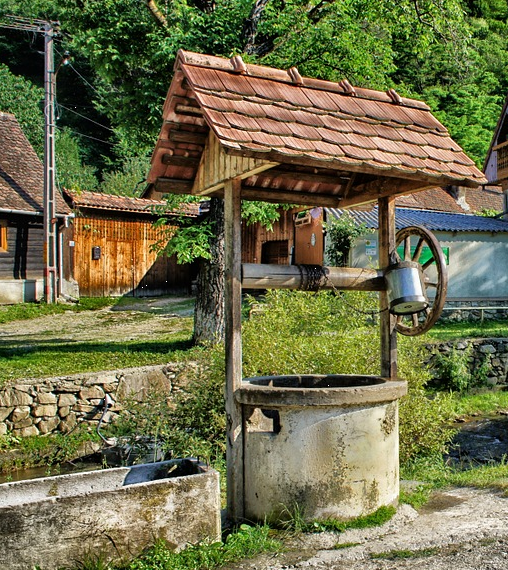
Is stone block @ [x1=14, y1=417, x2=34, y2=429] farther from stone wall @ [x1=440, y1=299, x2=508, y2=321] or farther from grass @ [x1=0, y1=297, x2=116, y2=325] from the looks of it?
stone wall @ [x1=440, y1=299, x2=508, y2=321]

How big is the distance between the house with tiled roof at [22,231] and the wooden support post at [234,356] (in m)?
15.8

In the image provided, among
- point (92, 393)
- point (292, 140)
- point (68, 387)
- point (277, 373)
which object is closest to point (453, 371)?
point (277, 373)

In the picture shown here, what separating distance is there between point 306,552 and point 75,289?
1880cm

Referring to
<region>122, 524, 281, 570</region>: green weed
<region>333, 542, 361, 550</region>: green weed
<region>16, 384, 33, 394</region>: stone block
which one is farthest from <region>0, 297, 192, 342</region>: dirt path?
<region>333, 542, 361, 550</region>: green weed

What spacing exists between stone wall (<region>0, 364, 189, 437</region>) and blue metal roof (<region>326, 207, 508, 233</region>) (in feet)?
35.9

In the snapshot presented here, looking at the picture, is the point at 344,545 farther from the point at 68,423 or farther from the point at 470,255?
the point at 470,255

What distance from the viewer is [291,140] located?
16.3 feet

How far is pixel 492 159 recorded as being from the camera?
66.6 feet

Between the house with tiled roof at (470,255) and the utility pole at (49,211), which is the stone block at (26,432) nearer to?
the utility pole at (49,211)

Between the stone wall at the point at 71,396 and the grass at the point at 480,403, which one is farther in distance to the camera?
the grass at the point at 480,403

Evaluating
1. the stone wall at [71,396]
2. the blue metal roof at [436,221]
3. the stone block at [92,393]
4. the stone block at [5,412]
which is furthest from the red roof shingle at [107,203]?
the stone block at [5,412]

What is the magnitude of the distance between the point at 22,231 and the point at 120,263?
13.0ft

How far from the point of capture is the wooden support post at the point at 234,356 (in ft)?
17.0

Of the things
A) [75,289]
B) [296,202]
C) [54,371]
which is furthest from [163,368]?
[75,289]
